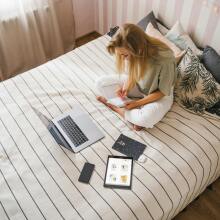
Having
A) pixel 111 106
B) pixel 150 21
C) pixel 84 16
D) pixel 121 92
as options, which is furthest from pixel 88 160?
pixel 84 16

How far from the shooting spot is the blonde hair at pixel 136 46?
1.52 meters

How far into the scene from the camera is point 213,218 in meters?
1.80

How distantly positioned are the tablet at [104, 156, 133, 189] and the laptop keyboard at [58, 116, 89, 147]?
23 cm

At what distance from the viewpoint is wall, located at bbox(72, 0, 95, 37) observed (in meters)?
2.92

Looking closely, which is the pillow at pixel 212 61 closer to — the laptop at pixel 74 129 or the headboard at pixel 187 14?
the headboard at pixel 187 14

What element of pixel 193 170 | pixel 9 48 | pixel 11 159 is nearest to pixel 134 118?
pixel 193 170

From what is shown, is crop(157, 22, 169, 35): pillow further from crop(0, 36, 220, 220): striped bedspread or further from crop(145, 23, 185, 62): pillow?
crop(0, 36, 220, 220): striped bedspread

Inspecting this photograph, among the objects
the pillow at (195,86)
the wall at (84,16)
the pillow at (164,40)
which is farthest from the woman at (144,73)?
the wall at (84,16)

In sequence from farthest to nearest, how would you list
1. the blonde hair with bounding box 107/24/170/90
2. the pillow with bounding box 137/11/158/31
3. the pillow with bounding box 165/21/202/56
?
the pillow with bounding box 137/11/158/31, the pillow with bounding box 165/21/202/56, the blonde hair with bounding box 107/24/170/90

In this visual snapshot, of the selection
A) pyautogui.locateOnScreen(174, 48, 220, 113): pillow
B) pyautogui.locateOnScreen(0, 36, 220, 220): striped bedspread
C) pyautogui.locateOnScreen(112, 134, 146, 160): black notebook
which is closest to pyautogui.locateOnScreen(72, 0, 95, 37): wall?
pyautogui.locateOnScreen(0, 36, 220, 220): striped bedspread

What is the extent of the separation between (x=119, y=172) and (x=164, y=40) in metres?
1.07

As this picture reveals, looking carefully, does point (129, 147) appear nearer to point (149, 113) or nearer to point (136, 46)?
point (149, 113)

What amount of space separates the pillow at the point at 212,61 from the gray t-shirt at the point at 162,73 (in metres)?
0.33

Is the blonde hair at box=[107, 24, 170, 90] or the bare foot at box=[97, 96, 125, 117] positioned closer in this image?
the blonde hair at box=[107, 24, 170, 90]
